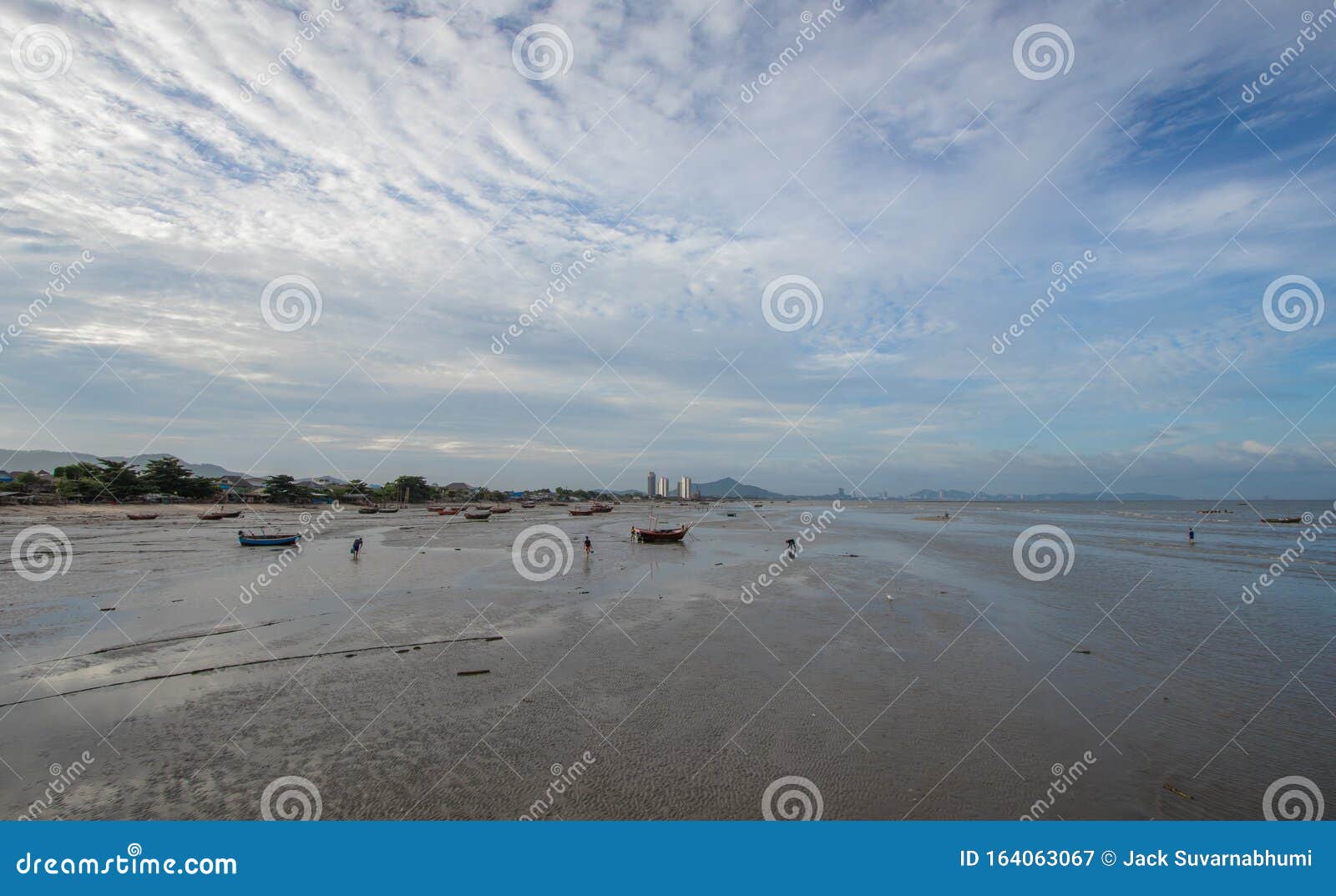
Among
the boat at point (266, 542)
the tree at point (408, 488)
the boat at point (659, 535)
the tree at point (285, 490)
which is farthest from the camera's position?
the tree at point (408, 488)

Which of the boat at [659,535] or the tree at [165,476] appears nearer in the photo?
the boat at [659,535]

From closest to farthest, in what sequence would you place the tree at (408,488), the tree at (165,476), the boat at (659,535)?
1. the boat at (659,535)
2. the tree at (165,476)
3. the tree at (408,488)

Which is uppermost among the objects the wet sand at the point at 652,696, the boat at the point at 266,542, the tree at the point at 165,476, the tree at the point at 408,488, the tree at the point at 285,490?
the tree at the point at 408,488

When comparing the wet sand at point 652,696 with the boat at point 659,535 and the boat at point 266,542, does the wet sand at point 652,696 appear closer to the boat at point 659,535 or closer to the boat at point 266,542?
the boat at point 266,542

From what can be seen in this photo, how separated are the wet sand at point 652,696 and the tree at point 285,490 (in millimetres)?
73540

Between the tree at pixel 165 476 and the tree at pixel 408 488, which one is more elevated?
the tree at pixel 408 488

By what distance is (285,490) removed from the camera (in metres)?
86.3

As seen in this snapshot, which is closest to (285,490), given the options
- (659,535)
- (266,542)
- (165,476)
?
(165,476)

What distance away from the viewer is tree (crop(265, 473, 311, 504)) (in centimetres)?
8425

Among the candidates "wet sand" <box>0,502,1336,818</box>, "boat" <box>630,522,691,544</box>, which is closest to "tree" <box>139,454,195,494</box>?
"wet sand" <box>0,502,1336,818</box>

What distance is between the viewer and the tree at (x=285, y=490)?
3317 inches

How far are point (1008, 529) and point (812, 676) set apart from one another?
53931 millimetres

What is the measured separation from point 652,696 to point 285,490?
96110 millimetres

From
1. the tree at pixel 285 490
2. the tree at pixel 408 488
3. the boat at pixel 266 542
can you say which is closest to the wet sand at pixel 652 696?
the boat at pixel 266 542
